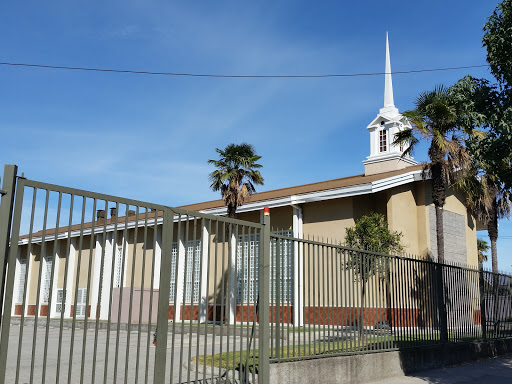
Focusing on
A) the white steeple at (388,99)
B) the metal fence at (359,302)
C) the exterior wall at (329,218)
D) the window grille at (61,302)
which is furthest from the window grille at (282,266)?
the white steeple at (388,99)

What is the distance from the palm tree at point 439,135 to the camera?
58.8 ft

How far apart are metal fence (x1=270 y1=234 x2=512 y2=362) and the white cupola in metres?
11.4

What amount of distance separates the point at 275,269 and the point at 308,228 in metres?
14.2

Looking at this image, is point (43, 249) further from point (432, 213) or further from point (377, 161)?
point (377, 161)

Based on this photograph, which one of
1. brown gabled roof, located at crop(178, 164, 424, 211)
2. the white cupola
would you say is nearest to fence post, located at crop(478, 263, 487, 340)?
brown gabled roof, located at crop(178, 164, 424, 211)

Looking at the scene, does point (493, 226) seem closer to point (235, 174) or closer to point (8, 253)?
point (235, 174)

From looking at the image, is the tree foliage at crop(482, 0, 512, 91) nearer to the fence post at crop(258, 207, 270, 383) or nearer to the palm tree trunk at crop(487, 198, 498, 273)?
the fence post at crop(258, 207, 270, 383)

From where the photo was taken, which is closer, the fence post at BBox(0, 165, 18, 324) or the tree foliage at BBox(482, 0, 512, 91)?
the fence post at BBox(0, 165, 18, 324)

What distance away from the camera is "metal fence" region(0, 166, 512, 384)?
4949 mm

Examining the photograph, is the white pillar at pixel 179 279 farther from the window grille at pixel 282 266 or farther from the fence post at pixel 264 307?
the window grille at pixel 282 266

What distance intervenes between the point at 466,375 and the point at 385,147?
16.4 meters

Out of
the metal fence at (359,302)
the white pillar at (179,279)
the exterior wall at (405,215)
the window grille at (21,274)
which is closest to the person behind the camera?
the window grille at (21,274)

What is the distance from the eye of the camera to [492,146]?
33.4 feet

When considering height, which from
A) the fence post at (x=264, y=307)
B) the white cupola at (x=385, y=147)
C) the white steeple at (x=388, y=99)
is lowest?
the fence post at (x=264, y=307)
